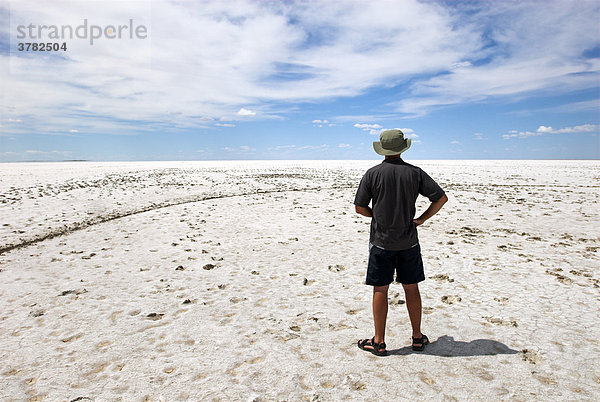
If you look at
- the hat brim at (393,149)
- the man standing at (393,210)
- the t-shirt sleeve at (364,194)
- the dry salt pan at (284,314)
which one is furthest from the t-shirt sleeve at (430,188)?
the dry salt pan at (284,314)

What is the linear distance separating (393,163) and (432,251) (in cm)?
639

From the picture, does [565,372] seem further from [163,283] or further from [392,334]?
[163,283]

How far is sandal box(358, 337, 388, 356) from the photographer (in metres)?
4.69

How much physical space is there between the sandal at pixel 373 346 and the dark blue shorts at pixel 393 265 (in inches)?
37.4

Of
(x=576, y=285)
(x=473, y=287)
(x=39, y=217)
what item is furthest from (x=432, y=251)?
(x=39, y=217)

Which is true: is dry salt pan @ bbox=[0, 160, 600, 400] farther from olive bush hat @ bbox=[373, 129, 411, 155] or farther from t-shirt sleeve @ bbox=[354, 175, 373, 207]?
olive bush hat @ bbox=[373, 129, 411, 155]

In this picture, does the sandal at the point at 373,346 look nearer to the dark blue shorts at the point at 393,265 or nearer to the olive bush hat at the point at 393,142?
the dark blue shorts at the point at 393,265

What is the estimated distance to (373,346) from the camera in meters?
4.77

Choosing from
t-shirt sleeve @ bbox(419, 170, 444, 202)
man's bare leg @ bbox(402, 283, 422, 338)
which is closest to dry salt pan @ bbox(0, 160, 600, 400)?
man's bare leg @ bbox(402, 283, 422, 338)

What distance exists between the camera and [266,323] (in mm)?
5789

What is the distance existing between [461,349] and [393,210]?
2.40 metres

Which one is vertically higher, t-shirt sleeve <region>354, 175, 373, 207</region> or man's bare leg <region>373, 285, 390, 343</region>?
t-shirt sleeve <region>354, 175, 373, 207</region>

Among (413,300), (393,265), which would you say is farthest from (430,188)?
(413,300)

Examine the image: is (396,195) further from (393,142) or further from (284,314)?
(284,314)
